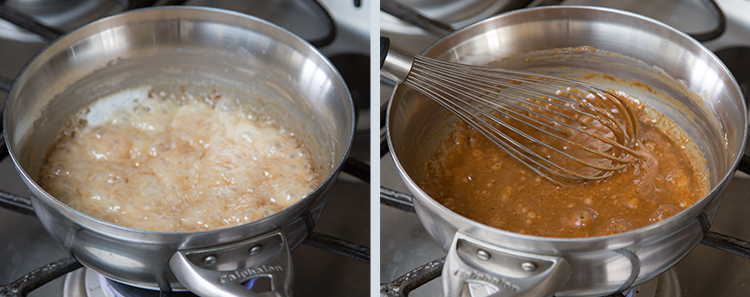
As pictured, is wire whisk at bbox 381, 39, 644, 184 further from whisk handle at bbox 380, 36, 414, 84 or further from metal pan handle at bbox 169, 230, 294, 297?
metal pan handle at bbox 169, 230, 294, 297

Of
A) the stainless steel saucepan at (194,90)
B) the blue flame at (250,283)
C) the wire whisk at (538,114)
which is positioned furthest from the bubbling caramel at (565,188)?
the blue flame at (250,283)

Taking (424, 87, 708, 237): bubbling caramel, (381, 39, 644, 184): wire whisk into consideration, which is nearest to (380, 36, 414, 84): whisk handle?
(381, 39, 644, 184): wire whisk

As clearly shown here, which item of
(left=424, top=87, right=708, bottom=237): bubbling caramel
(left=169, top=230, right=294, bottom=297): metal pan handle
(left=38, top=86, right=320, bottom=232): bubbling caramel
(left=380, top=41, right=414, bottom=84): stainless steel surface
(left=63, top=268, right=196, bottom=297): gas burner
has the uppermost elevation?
(left=380, top=41, right=414, bottom=84): stainless steel surface

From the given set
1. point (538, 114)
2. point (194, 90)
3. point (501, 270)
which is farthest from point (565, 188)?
point (194, 90)

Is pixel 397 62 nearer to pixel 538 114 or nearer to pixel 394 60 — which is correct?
pixel 394 60

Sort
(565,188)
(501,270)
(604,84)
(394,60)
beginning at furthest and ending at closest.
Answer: (604,84), (565,188), (394,60), (501,270)

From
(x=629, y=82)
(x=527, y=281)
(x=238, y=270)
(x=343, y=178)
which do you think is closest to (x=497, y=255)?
(x=527, y=281)

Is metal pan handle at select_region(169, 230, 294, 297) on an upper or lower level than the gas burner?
upper
